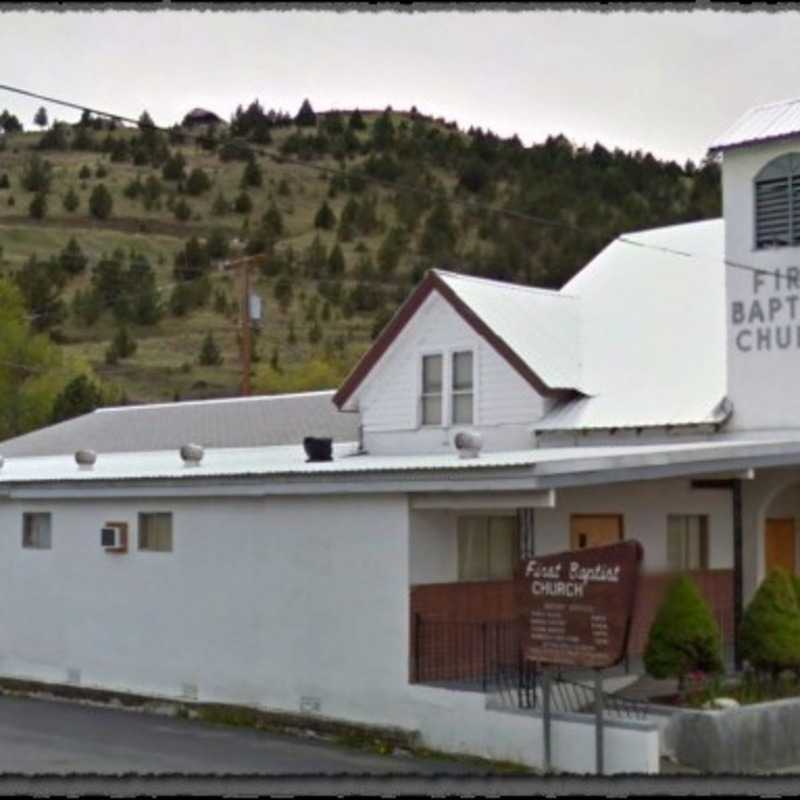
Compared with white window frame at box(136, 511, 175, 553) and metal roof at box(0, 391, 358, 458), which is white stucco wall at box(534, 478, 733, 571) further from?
metal roof at box(0, 391, 358, 458)

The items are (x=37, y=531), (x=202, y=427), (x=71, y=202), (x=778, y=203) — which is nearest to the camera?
(x=37, y=531)

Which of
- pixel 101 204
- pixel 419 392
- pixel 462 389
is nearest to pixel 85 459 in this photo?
pixel 419 392

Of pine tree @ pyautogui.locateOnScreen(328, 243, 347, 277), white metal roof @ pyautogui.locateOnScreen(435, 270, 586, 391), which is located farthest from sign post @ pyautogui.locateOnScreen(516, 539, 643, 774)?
pine tree @ pyautogui.locateOnScreen(328, 243, 347, 277)

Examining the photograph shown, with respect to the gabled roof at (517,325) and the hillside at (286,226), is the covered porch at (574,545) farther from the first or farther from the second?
the hillside at (286,226)

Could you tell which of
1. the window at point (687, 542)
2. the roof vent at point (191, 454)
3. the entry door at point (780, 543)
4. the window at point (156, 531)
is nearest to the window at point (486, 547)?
the window at point (687, 542)

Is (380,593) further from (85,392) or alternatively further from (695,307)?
(85,392)

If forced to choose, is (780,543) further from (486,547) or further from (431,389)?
(431,389)

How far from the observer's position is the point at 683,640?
53.2 feet

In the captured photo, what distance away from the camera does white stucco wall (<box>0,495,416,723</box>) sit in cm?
1697

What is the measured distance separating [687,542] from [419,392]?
6.38m

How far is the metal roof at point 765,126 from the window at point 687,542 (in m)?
5.72

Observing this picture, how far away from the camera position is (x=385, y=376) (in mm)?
27094

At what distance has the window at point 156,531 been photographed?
20016mm

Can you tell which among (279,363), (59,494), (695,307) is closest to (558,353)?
(695,307)
